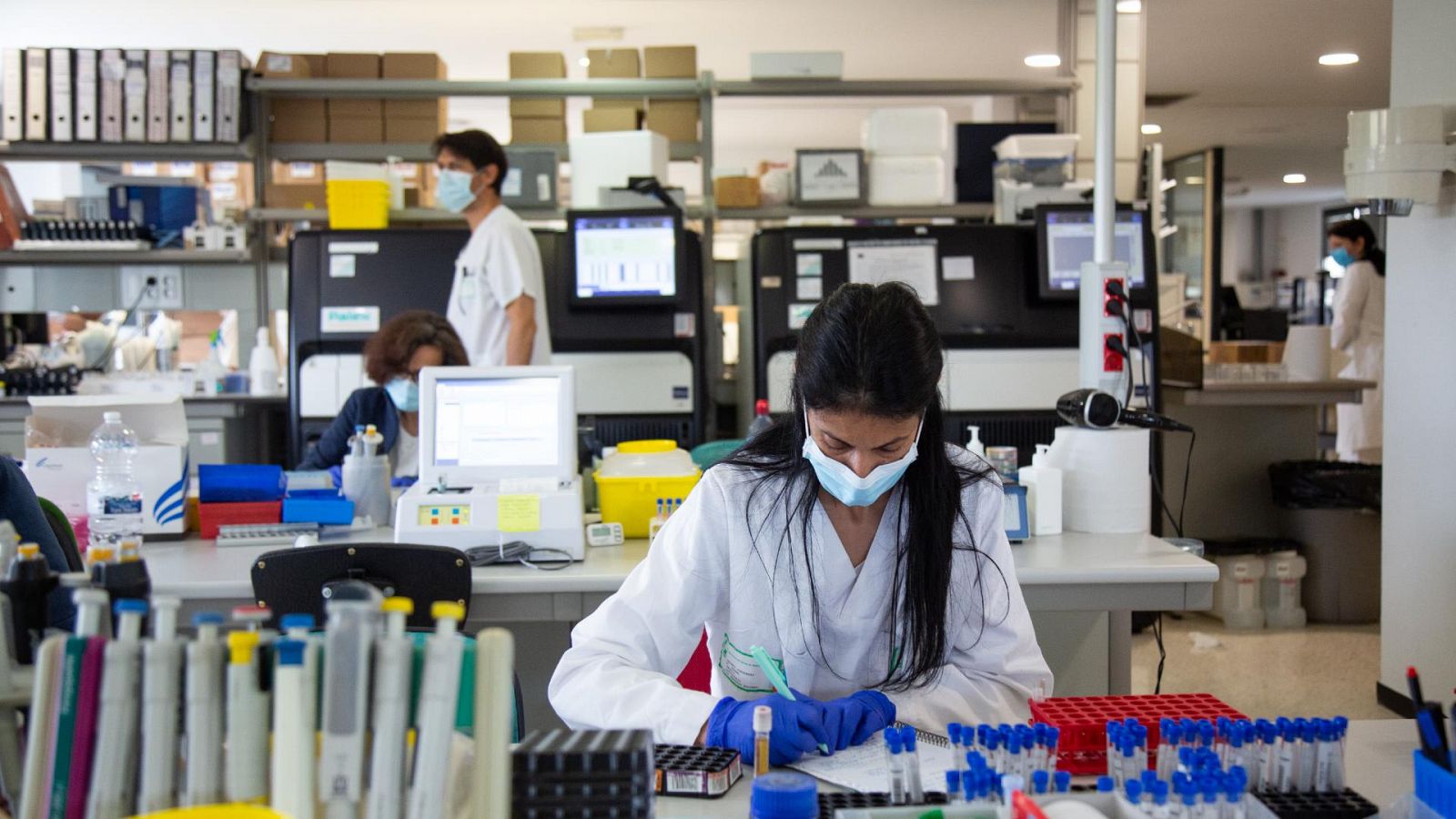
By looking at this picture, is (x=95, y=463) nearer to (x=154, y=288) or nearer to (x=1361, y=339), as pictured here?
(x=154, y=288)

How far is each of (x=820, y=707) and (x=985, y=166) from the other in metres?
4.51

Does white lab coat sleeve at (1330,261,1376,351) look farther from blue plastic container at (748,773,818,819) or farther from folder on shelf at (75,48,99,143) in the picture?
blue plastic container at (748,773,818,819)

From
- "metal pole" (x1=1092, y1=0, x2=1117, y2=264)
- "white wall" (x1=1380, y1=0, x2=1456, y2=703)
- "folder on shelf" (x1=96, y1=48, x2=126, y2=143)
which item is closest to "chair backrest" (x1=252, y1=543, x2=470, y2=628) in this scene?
"metal pole" (x1=1092, y1=0, x2=1117, y2=264)

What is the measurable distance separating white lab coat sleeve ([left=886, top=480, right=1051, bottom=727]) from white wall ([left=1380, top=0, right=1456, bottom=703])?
233 cm

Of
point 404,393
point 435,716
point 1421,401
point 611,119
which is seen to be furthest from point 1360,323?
point 435,716

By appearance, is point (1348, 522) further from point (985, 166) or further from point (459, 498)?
point (459, 498)

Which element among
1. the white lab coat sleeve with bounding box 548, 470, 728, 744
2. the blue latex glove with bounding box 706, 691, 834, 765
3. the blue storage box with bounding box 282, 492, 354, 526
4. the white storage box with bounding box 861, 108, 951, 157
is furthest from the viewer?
the white storage box with bounding box 861, 108, 951, 157

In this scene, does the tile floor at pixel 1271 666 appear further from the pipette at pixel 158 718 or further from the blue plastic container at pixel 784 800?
the pipette at pixel 158 718

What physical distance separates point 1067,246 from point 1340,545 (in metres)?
1.69

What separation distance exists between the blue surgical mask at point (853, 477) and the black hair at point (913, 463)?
0.03m

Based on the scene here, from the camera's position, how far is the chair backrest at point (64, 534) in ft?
6.64

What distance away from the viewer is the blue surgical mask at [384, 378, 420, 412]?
351cm

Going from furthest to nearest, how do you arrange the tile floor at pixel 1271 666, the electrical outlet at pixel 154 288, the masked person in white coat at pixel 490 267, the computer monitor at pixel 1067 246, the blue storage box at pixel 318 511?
1. the electrical outlet at pixel 154 288
2. the computer monitor at pixel 1067 246
3. the masked person in white coat at pixel 490 267
4. the tile floor at pixel 1271 666
5. the blue storage box at pixel 318 511

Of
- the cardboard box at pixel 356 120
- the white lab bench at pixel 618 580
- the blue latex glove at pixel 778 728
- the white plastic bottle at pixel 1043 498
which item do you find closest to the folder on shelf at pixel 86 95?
the cardboard box at pixel 356 120
